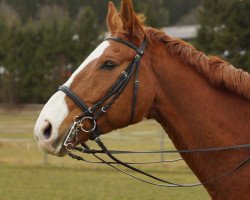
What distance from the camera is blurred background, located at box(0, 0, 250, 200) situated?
1334 centimetres

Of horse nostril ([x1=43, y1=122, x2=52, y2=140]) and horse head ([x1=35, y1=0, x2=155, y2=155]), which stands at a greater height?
horse head ([x1=35, y1=0, x2=155, y2=155])

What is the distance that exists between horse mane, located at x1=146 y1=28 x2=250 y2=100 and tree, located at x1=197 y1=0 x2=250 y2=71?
3507cm

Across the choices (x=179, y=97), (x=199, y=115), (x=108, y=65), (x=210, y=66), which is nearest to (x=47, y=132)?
(x=108, y=65)

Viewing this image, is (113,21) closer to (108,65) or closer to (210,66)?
(108,65)

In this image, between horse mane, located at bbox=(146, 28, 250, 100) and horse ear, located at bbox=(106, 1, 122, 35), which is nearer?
horse mane, located at bbox=(146, 28, 250, 100)

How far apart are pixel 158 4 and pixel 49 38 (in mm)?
17081

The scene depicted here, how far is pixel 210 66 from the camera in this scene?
170 inches

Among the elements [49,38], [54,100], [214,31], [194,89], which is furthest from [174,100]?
[49,38]

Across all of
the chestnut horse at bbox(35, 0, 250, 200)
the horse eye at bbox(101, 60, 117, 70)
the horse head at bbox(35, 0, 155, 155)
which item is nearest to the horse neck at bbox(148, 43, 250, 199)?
the chestnut horse at bbox(35, 0, 250, 200)

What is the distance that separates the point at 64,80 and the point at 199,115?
44.0m

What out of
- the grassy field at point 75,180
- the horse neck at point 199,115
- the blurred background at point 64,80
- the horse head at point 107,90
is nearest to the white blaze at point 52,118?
the horse head at point 107,90

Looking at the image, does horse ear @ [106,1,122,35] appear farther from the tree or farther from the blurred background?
the tree

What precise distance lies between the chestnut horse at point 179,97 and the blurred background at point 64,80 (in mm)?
7576

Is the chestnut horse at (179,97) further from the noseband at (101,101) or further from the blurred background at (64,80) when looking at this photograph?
the blurred background at (64,80)
